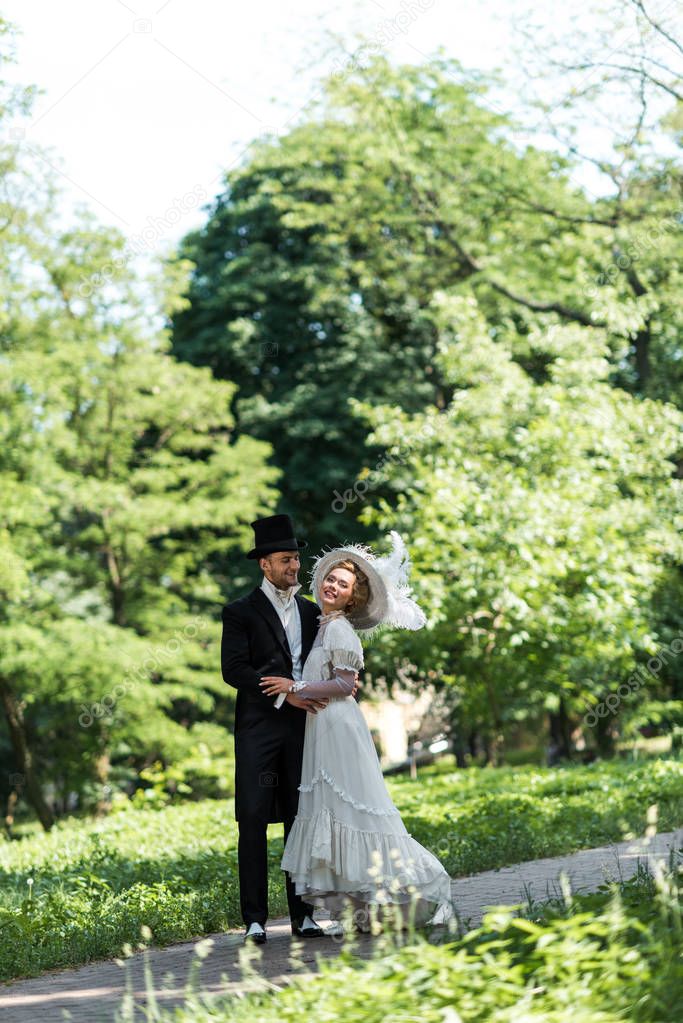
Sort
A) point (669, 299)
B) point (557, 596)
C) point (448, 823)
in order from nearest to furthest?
point (448, 823) → point (557, 596) → point (669, 299)

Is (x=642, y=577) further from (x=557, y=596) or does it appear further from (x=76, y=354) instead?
(x=76, y=354)

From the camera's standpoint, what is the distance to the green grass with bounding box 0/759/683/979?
24.5 feet

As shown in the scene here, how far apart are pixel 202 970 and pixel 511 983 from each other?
2330 mm

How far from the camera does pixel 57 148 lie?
2272 cm

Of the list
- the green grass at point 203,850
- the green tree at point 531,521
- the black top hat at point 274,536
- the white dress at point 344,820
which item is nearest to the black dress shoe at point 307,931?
the white dress at point 344,820

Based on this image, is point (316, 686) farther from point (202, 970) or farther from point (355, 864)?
point (202, 970)

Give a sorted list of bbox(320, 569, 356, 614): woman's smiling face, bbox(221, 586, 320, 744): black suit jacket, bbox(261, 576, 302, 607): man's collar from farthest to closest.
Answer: bbox(261, 576, 302, 607): man's collar
bbox(320, 569, 356, 614): woman's smiling face
bbox(221, 586, 320, 744): black suit jacket

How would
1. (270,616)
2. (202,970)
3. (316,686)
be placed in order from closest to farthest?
(202,970) < (316,686) < (270,616)

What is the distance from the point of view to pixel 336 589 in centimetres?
720

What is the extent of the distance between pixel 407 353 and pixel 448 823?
1872 cm

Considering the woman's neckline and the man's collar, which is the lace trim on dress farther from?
the man's collar

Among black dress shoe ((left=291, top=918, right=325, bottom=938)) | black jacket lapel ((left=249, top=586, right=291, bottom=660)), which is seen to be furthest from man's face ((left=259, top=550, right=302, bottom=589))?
black dress shoe ((left=291, top=918, right=325, bottom=938))

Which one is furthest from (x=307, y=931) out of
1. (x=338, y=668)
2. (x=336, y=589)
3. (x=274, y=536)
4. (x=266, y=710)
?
(x=274, y=536)

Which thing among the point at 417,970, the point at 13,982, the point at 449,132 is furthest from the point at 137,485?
the point at 417,970
